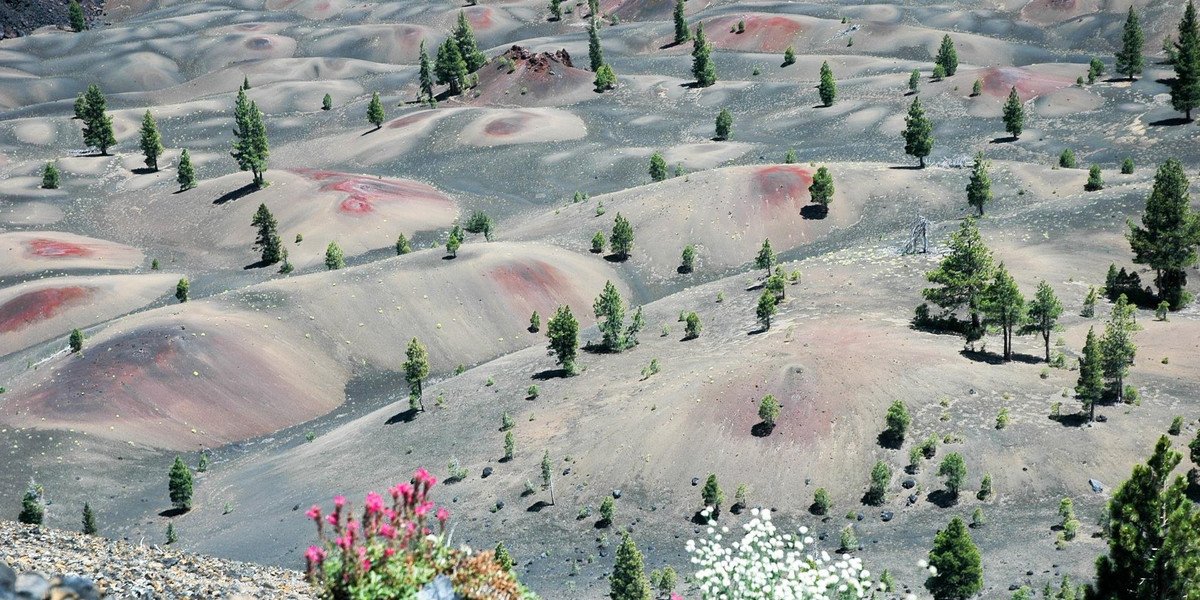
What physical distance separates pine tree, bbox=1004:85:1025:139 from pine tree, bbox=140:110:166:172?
3742 inches

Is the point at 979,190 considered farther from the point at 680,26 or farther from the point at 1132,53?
the point at 680,26

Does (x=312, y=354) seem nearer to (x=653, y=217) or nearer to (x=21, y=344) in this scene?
(x=21, y=344)

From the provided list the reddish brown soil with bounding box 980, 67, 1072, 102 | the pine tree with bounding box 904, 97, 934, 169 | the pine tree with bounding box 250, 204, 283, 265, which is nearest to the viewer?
the pine tree with bounding box 250, 204, 283, 265

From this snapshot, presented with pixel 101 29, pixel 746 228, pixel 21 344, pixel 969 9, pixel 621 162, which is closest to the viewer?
pixel 21 344

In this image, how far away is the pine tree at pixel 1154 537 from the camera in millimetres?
26484

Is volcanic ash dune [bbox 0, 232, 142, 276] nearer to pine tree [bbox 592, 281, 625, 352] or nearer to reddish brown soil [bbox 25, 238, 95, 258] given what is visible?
reddish brown soil [bbox 25, 238, 95, 258]

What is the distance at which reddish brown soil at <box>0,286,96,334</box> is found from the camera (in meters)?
87.6

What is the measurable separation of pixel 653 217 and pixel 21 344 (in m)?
52.4

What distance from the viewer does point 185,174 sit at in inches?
4737

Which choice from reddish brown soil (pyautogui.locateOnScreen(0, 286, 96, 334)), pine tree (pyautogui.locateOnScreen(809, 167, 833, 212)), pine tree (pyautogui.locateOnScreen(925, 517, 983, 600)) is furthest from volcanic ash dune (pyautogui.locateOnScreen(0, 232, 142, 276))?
pine tree (pyautogui.locateOnScreen(925, 517, 983, 600))

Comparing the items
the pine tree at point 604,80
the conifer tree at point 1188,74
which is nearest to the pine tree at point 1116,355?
Result: the conifer tree at point 1188,74

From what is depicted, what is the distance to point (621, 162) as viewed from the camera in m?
122

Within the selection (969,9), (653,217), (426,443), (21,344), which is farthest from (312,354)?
(969,9)

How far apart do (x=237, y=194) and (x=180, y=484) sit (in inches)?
2500
